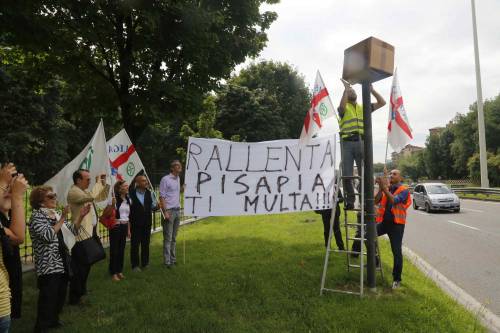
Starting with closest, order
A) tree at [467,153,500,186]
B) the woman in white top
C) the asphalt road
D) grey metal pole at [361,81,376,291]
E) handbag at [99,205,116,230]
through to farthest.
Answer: grey metal pole at [361,81,376,291]
handbag at [99,205,116,230]
the asphalt road
the woman in white top
tree at [467,153,500,186]

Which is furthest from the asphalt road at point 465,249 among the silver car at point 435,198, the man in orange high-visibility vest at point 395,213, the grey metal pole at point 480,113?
the grey metal pole at point 480,113

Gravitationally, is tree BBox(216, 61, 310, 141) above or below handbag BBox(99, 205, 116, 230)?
above

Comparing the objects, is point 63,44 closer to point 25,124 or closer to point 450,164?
point 25,124

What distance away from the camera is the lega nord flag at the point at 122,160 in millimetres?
7254

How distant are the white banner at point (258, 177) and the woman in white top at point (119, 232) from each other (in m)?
1.22

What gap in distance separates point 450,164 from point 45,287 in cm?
8800

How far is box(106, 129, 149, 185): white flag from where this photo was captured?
23.8 ft

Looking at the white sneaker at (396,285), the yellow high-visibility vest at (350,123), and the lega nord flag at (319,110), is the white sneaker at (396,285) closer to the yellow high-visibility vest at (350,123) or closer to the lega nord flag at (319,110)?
the yellow high-visibility vest at (350,123)

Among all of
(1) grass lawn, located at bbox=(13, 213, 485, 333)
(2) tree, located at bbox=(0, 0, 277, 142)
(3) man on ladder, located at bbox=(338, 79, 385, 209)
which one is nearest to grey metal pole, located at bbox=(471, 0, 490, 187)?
(2) tree, located at bbox=(0, 0, 277, 142)

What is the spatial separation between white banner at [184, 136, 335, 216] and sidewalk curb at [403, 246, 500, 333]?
2446 millimetres

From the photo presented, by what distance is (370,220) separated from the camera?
5910 mm

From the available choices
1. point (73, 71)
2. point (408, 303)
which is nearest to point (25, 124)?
point (73, 71)

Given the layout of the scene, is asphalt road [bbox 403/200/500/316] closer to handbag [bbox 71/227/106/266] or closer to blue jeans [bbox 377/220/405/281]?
blue jeans [bbox 377/220/405/281]

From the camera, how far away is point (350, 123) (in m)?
6.30
